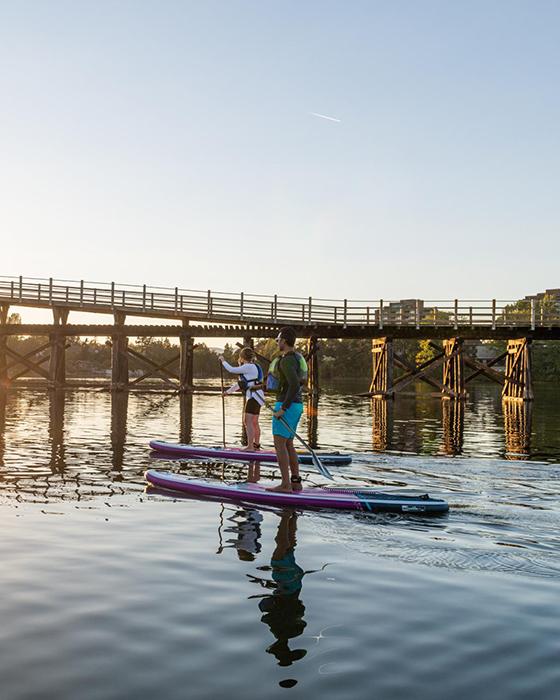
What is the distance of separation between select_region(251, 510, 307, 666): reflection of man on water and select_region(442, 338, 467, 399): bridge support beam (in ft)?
109

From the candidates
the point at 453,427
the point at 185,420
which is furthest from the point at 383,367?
the point at 185,420

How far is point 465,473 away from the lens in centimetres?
1288

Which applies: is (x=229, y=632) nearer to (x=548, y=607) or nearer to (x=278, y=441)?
(x=548, y=607)

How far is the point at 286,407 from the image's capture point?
9.93 metres

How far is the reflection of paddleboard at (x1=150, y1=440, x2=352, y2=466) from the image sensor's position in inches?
536

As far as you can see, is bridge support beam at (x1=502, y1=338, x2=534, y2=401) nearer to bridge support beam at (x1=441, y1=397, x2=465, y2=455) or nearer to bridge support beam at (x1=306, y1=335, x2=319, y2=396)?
bridge support beam at (x1=441, y1=397, x2=465, y2=455)

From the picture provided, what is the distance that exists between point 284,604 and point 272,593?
11.4 inches

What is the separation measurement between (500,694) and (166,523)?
16.1 feet

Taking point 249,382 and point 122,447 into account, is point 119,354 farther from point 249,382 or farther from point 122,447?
point 249,382

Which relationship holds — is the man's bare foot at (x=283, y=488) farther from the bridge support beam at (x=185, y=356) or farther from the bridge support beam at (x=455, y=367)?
the bridge support beam at (x=455, y=367)

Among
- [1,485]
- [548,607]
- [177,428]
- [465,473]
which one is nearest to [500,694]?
[548,607]

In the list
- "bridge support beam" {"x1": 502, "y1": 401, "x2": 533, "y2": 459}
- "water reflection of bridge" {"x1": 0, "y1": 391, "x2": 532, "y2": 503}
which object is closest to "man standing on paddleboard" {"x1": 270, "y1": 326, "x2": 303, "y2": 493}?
"water reflection of bridge" {"x1": 0, "y1": 391, "x2": 532, "y2": 503}

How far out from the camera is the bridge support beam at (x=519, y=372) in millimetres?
39594

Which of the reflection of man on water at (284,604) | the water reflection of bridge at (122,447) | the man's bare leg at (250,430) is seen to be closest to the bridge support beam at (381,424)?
Result: the water reflection of bridge at (122,447)
